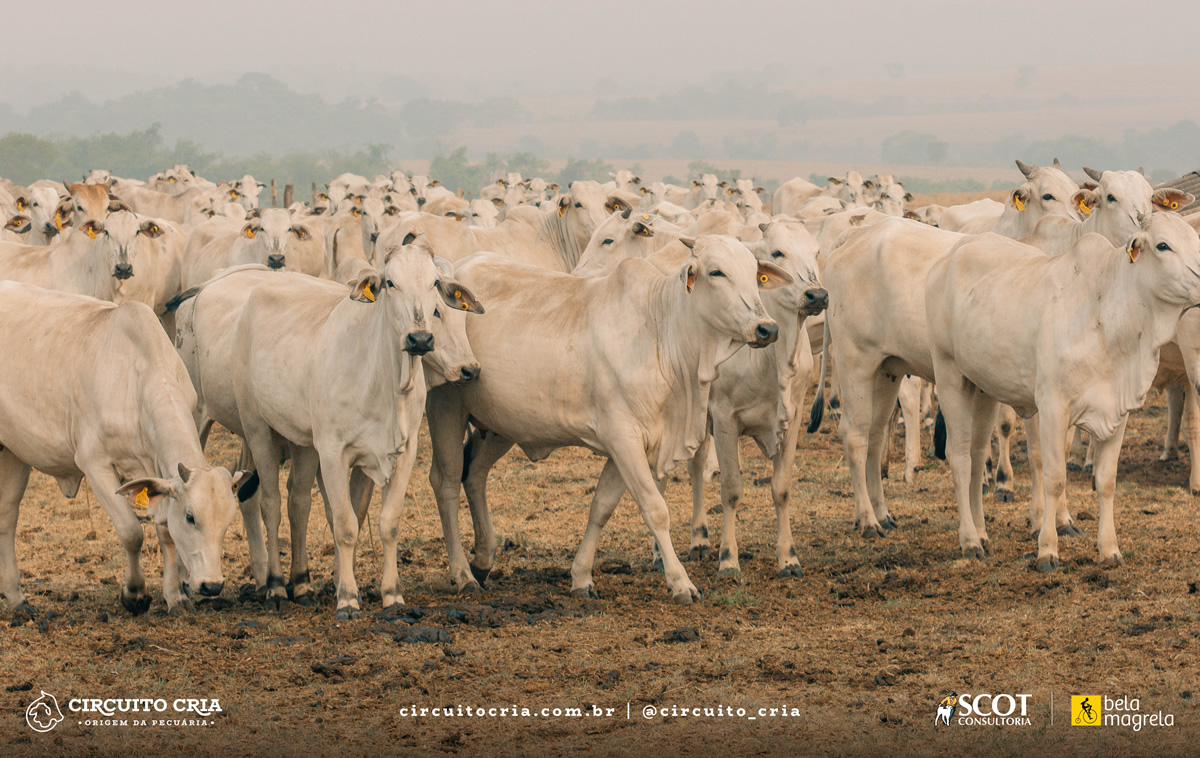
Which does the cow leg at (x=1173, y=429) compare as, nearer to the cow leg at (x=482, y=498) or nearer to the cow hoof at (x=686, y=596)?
the cow hoof at (x=686, y=596)

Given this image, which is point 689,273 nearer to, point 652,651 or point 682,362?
point 682,362

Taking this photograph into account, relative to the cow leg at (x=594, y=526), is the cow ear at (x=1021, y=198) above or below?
above

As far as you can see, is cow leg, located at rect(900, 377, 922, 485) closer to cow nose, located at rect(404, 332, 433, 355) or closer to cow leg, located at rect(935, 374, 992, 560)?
cow leg, located at rect(935, 374, 992, 560)

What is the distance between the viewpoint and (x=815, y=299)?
27.3 ft

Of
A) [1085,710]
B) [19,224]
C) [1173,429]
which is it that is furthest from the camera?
[19,224]

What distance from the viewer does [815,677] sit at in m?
6.43

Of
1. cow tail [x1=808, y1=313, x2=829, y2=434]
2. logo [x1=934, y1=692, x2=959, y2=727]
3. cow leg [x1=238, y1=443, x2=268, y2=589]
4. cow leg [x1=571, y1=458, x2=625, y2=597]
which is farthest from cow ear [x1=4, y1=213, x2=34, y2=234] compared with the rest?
logo [x1=934, y1=692, x2=959, y2=727]

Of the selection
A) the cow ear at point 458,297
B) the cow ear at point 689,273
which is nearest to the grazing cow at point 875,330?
the cow ear at point 689,273

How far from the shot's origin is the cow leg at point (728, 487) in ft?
28.9

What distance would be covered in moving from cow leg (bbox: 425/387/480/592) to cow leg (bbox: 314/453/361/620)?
870mm

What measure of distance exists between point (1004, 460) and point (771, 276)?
4.11m

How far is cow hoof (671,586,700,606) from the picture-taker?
309 inches

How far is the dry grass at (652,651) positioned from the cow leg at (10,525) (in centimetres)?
26

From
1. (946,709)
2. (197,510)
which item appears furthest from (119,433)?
(946,709)
